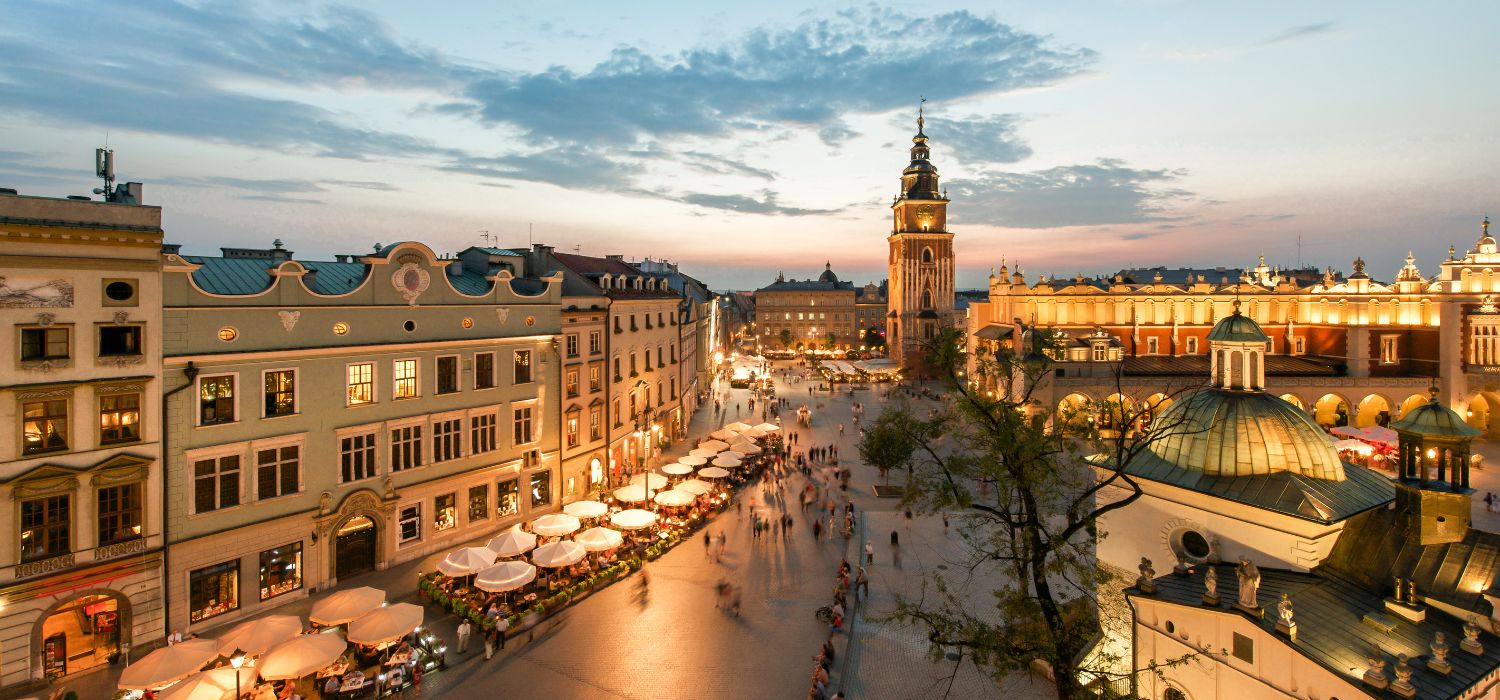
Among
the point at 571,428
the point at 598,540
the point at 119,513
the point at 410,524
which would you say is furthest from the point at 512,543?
the point at 119,513

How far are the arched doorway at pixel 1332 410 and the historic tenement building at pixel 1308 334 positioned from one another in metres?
0.09

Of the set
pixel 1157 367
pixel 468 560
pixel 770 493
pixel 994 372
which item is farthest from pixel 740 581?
pixel 1157 367

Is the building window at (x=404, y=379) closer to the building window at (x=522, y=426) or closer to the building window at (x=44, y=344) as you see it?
the building window at (x=522, y=426)

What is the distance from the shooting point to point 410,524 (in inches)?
1081

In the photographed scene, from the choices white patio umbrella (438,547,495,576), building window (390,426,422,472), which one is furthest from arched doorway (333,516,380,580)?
white patio umbrella (438,547,495,576)

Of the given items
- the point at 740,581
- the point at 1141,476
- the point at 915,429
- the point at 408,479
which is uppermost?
the point at 915,429

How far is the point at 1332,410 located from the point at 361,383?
67.3 metres

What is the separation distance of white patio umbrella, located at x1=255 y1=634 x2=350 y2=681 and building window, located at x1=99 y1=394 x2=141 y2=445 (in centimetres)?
783

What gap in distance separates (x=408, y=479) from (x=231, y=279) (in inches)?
360

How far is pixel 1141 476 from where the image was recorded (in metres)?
17.8

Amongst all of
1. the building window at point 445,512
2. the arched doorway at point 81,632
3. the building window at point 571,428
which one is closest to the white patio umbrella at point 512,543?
the building window at point 445,512

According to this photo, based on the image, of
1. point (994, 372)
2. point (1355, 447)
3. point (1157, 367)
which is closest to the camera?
point (994, 372)

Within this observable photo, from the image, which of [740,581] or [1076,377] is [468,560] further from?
[1076,377]

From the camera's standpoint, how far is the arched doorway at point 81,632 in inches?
746
